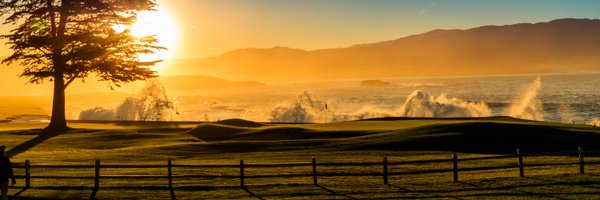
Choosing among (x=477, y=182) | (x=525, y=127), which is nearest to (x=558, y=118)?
(x=525, y=127)

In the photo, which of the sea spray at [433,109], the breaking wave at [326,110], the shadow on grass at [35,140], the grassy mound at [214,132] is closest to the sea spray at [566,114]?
the sea spray at [433,109]

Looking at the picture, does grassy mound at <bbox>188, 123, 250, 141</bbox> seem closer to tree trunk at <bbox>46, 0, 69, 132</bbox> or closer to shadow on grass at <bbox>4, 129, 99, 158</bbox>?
shadow on grass at <bbox>4, 129, 99, 158</bbox>

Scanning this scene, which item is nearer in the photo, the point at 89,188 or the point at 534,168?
the point at 89,188

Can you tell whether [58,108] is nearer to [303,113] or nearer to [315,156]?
[315,156]

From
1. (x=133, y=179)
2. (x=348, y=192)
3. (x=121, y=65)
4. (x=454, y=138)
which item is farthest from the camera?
(x=121, y=65)

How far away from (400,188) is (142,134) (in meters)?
29.0

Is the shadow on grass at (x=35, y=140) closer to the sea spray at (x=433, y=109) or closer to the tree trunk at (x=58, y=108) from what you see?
the tree trunk at (x=58, y=108)

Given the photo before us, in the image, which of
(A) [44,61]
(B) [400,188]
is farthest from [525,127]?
(A) [44,61]

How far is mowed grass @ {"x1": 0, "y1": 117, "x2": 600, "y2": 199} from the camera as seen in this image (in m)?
23.2

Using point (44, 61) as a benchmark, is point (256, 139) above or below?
below

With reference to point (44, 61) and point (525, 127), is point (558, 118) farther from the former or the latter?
point (44, 61)

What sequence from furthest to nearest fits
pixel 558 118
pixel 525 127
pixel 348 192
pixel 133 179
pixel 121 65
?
pixel 558 118
pixel 121 65
pixel 525 127
pixel 133 179
pixel 348 192

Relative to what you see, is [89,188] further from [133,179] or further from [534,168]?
[534,168]

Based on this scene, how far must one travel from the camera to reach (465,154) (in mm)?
35594
